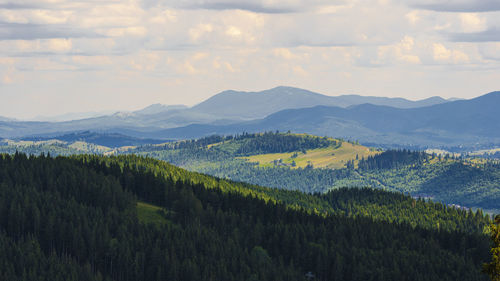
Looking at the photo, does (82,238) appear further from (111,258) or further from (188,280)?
(188,280)

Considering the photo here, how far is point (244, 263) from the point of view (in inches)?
7539

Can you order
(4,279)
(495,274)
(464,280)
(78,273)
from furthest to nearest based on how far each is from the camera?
(464,280) → (78,273) → (4,279) → (495,274)

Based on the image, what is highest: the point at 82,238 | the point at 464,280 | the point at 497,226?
the point at 497,226

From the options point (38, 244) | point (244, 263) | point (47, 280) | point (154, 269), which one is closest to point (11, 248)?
point (38, 244)

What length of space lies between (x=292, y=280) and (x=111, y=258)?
5242 cm

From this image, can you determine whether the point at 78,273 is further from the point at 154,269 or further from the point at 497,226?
the point at 497,226

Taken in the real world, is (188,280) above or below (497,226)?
below

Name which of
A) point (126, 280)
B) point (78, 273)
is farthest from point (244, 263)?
point (78, 273)

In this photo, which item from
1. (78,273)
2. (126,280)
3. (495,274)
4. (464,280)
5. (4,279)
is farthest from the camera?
(464,280)

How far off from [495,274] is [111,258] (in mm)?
115522

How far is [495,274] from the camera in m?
111

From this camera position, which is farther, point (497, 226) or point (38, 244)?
point (38, 244)

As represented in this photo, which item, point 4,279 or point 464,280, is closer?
point 4,279

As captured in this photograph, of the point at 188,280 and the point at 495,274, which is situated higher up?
the point at 495,274
